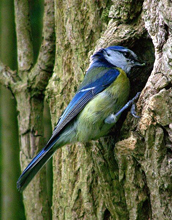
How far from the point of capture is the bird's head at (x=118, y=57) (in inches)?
93.9

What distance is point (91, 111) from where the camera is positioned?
2281 millimetres

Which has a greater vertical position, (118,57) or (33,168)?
(118,57)

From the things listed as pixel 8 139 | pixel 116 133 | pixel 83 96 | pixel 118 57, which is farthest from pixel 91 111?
pixel 8 139

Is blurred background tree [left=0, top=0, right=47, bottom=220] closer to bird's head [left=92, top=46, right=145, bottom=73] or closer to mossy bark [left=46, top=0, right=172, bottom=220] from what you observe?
mossy bark [left=46, top=0, right=172, bottom=220]

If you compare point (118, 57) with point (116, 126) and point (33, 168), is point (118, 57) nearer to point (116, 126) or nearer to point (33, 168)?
point (116, 126)

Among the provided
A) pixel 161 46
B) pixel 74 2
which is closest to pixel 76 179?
pixel 161 46

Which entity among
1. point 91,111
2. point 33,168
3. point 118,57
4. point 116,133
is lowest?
point 33,168

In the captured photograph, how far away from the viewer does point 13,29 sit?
3.52 m

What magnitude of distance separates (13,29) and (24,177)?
186cm

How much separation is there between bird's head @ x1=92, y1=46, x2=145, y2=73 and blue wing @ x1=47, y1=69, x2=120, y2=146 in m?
0.11

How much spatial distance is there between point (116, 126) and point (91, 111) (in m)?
0.22

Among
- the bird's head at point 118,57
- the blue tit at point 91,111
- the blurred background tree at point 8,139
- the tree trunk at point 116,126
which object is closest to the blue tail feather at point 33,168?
the blue tit at point 91,111

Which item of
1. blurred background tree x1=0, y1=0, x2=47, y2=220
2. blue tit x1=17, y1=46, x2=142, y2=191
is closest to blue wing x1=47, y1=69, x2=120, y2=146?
blue tit x1=17, y1=46, x2=142, y2=191

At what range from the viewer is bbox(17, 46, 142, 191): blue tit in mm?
2238
